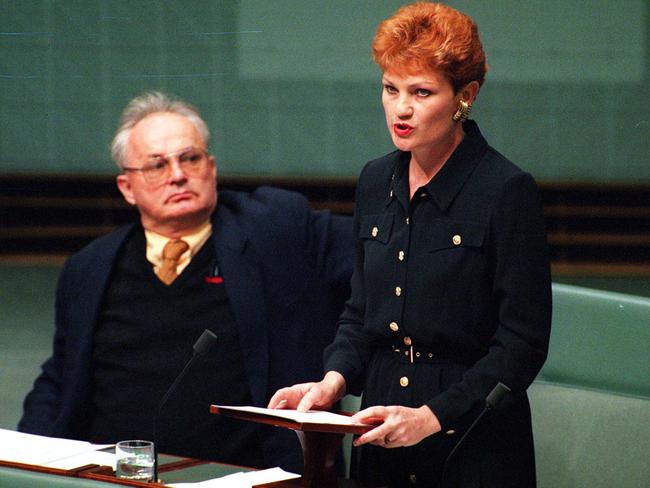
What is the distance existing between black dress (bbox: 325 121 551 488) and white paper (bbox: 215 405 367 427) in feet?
0.43

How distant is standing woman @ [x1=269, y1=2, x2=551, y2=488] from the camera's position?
180 centimetres

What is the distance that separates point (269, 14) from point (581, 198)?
3.74ft

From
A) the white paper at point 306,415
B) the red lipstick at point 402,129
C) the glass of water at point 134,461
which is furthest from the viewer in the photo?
the glass of water at point 134,461

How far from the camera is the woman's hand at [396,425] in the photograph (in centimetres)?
172

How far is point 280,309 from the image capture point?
3002 millimetres

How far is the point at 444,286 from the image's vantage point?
1865mm

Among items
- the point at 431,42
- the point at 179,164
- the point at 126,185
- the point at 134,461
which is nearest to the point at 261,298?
the point at 179,164

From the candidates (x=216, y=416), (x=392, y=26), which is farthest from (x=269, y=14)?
(x=392, y=26)

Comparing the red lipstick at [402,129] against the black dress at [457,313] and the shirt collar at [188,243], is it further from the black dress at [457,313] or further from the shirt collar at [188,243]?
the shirt collar at [188,243]

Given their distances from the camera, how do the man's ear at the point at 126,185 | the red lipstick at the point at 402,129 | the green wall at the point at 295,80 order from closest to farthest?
the red lipstick at the point at 402,129, the man's ear at the point at 126,185, the green wall at the point at 295,80

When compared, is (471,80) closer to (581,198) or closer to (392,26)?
(392,26)

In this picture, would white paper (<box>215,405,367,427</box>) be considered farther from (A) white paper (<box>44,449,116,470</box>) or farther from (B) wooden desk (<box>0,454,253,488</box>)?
(A) white paper (<box>44,449,116,470</box>)

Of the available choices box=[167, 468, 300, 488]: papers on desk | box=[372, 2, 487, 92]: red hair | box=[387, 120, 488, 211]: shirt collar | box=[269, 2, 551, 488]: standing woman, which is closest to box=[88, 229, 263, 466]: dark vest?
box=[167, 468, 300, 488]: papers on desk

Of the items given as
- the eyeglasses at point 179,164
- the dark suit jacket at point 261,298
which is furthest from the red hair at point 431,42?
the eyeglasses at point 179,164
